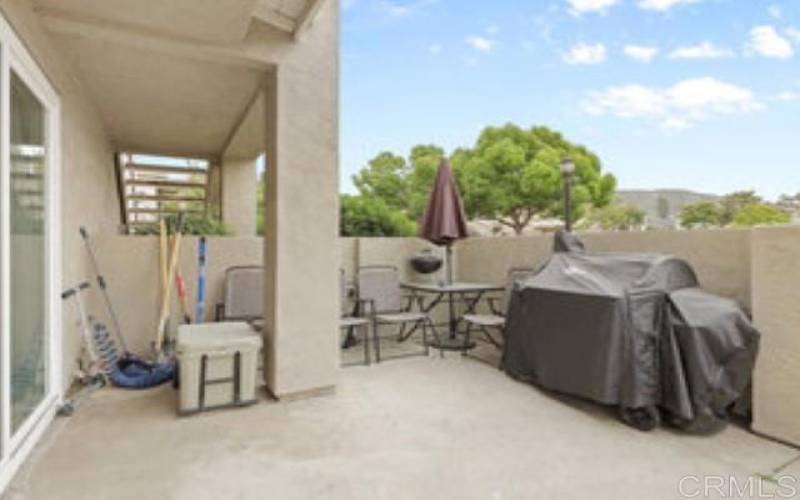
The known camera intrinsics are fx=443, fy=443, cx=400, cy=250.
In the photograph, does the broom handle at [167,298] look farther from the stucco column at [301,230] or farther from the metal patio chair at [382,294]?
the metal patio chair at [382,294]

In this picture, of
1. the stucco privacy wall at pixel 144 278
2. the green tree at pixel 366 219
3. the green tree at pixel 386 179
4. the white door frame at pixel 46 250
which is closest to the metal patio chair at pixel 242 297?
the stucco privacy wall at pixel 144 278

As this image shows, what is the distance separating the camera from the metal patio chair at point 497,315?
433 centimetres

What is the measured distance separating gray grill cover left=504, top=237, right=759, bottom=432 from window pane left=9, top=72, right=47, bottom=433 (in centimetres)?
337

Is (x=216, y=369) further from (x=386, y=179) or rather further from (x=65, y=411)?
(x=386, y=179)

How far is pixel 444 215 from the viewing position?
5.00 m

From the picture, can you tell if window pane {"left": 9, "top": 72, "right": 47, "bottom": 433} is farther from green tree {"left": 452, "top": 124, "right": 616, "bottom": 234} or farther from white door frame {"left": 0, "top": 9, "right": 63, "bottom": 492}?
green tree {"left": 452, "top": 124, "right": 616, "bottom": 234}

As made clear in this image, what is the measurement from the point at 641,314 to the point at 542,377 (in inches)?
36.4

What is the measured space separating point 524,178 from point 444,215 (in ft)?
31.0

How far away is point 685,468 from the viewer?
2332 millimetres

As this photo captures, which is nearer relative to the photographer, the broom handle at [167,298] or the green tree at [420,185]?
the broom handle at [167,298]

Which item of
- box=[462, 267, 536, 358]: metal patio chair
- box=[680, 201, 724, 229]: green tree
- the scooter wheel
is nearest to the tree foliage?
box=[680, 201, 724, 229]: green tree

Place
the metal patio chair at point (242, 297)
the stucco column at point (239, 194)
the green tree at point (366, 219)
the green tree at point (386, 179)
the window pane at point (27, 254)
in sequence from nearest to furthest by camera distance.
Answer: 1. the window pane at point (27, 254)
2. the metal patio chair at point (242, 297)
3. the green tree at point (366, 219)
4. the stucco column at point (239, 194)
5. the green tree at point (386, 179)

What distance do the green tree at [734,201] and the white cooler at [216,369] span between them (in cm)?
1890

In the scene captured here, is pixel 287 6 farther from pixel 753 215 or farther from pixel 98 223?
pixel 753 215
